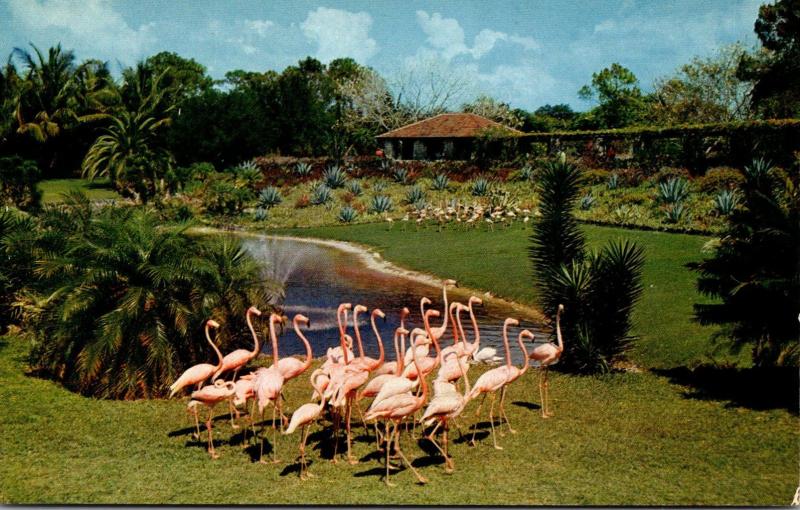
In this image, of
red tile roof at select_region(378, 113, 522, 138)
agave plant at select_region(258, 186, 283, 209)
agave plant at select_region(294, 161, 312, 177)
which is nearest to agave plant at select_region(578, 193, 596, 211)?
agave plant at select_region(258, 186, 283, 209)

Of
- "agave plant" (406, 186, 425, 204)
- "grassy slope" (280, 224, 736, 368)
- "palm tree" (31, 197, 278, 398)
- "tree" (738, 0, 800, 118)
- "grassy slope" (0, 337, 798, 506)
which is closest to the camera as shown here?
"grassy slope" (0, 337, 798, 506)

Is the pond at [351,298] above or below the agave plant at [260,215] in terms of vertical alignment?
below

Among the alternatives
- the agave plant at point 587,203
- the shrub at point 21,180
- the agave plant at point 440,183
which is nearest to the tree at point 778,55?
the agave plant at point 587,203

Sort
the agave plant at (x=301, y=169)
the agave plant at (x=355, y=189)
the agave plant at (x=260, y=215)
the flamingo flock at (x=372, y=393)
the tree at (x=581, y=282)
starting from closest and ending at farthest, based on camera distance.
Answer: the flamingo flock at (x=372, y=393) → the tree at (x=581, y=282) → the agave plant at (x=260, y=215) → the agave plant at (x=355, y=189) → the agave plant at (x=301, y=169)

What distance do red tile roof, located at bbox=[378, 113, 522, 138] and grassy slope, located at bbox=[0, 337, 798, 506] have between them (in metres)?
32.0

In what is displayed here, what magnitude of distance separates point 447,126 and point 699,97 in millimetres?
15074

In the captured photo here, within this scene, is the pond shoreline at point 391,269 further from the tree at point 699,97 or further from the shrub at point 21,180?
the tree at point 699,97

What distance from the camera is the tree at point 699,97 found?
21.4m

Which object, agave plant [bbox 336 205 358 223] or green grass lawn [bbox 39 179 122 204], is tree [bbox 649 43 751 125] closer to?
agave plant [bbox 336 205 358 223]

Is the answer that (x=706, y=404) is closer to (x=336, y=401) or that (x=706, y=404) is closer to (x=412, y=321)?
(x=336, y=401)

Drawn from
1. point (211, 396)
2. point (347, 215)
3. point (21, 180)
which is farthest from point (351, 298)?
point (347, 215)

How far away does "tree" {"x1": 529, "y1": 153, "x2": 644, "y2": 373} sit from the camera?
322 inches

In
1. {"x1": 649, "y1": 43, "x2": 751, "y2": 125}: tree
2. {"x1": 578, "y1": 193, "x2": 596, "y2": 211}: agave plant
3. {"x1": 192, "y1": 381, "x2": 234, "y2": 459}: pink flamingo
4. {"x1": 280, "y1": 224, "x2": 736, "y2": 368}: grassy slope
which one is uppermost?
{"x1": 649, "y1": 43, "x2": 751, "y2": 125}: tree

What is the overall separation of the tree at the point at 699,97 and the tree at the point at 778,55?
624cm
